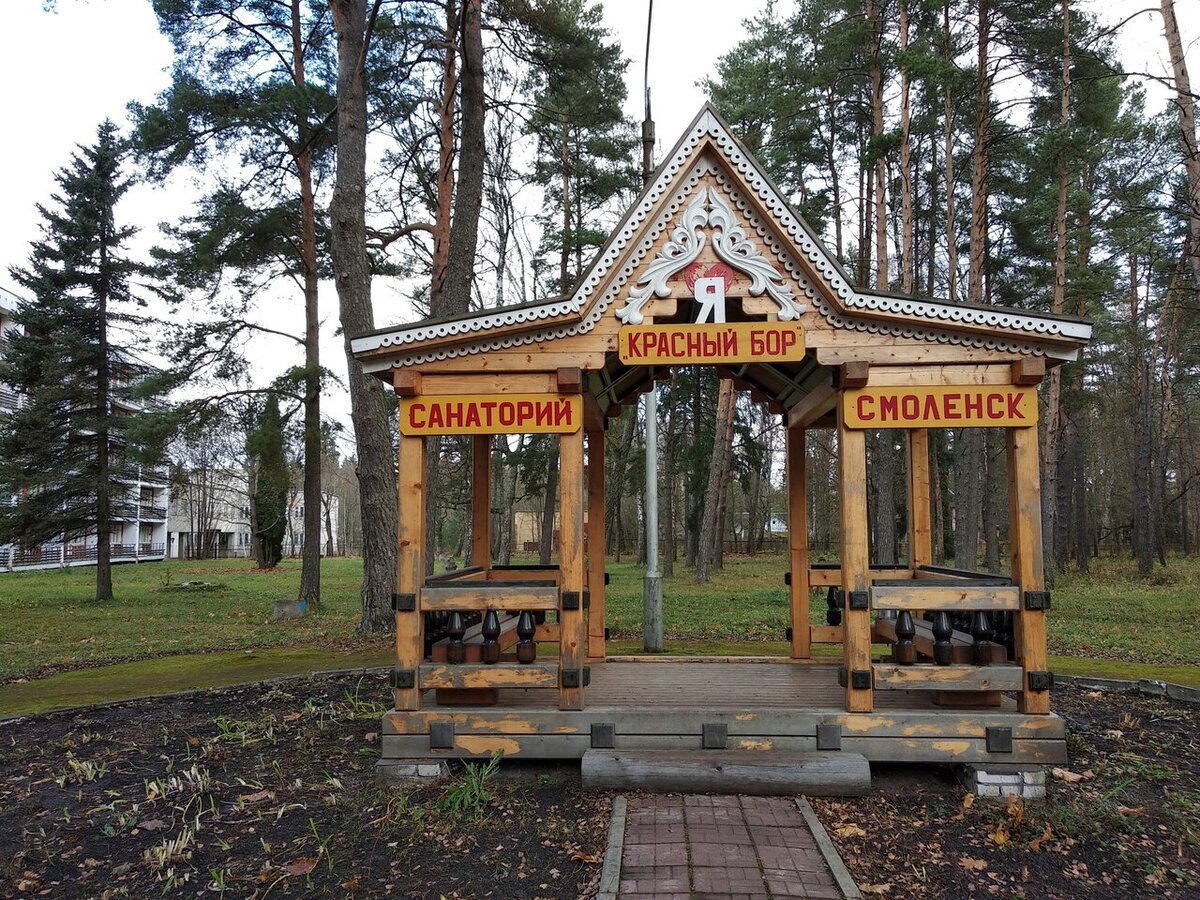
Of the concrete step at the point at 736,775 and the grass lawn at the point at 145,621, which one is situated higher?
the concrete step at the point at 736,775

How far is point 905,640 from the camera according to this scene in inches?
219

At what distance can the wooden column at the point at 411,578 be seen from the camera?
17.9ft

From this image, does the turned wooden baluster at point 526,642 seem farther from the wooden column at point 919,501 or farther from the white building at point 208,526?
the white building at point 208,526

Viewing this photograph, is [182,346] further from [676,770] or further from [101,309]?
[676,770]

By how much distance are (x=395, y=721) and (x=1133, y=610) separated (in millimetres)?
14822

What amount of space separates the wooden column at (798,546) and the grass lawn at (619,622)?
62.9 inches

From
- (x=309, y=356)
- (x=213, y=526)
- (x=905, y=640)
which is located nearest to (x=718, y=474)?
(x=309, y=356)

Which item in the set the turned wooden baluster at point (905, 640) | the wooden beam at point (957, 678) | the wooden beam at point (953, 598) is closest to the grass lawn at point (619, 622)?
the turned wooden baluster at point (905, 640)

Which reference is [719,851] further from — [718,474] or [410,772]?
[718,474]

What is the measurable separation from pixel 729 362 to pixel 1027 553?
2535mm

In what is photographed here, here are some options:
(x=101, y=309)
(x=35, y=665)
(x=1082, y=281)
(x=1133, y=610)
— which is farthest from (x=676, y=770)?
(x=101, y=309)

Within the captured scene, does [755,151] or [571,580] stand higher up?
[755,151]

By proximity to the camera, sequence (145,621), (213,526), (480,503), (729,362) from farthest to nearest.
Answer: (213,526), (145,621), (480,503), (729,362)

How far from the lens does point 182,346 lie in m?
15.6
